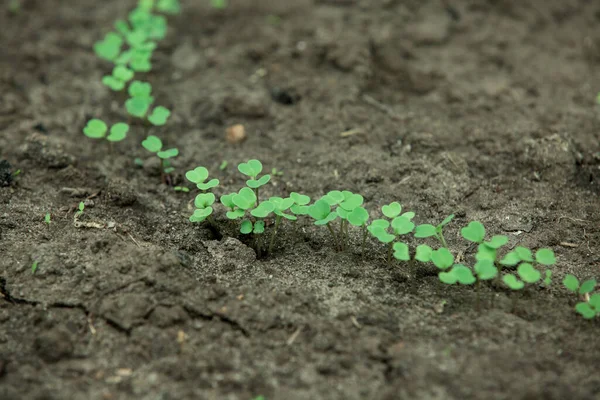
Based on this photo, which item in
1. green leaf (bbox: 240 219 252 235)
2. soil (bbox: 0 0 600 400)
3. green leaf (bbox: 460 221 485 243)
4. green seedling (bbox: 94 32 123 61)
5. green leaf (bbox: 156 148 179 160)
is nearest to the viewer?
soil (bbox: 0 0 600 400)

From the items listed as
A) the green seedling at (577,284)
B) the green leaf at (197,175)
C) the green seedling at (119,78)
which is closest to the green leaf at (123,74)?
the green seedling at (119,78)

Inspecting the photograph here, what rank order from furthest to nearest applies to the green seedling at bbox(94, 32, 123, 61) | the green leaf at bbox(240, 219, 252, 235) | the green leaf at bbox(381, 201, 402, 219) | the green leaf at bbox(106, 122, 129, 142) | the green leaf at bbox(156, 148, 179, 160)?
1. the green seedling at bbox(94, 32, 123, 61)
2. the green leaf at bbox(106, 122, 129, 142)
3. the green leaf at bbox(156, 148, 179, 160)
4. the green leaf at bbox(240, 219, 252, 235)
5. the green leaf at bbox(381, 201, 402, 219)

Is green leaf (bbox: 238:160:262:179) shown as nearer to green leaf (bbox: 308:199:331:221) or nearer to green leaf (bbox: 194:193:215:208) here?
green leaf (bbox: 194:193:215:208)

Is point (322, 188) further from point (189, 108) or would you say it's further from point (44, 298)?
point (44, 298)

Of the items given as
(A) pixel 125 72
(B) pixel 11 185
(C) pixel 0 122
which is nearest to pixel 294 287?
(B) pixel 11 185

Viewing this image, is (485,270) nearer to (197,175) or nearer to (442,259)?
(442,259)

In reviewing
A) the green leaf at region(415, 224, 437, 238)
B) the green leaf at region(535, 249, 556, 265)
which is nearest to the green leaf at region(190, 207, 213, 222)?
the green leaf at region(415, 224, 437, 238)
